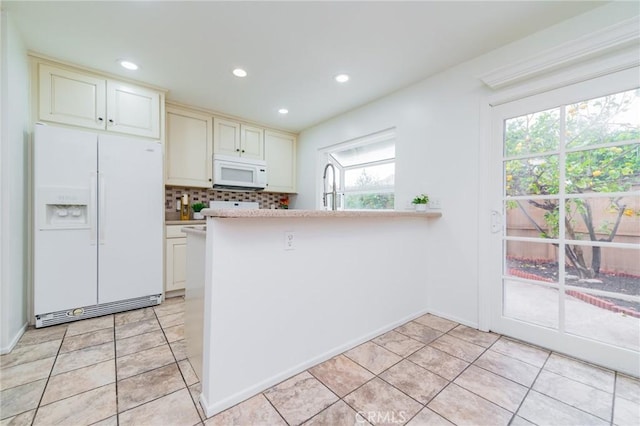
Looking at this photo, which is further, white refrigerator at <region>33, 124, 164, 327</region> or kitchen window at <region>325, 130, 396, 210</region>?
kitchen window at <region>325, 130, 396, 210</region>

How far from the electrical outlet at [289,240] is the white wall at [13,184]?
2.01m

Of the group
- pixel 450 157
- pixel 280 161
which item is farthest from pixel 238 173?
pixel 450 157

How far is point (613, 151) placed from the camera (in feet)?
5.57

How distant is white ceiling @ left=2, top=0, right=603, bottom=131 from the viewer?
5.76ft

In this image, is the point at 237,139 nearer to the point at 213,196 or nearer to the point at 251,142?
the point at 251,142

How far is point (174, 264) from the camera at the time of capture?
9.94 feet

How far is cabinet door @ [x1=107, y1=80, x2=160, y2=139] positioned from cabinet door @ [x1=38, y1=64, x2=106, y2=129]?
0.23 feet

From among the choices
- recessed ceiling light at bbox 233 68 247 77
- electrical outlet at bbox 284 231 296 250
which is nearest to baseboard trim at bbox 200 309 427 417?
electrical outlet at bbox 284 231 296 250

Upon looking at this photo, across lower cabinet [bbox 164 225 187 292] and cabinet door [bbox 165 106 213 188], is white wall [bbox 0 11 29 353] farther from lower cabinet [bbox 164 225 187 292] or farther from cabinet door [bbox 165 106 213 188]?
cabinet door [bbox 165 106 213 188]

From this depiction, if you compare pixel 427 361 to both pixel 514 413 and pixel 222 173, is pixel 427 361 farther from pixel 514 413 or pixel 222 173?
pixel 222 173

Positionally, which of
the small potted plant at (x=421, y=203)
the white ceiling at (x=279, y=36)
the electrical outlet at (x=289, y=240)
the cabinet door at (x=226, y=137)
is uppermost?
the white ceiling at (x=279, y=36)

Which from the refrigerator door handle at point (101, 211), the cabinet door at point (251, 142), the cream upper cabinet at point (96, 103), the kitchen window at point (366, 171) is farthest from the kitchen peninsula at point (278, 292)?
the cabinet door at point (251, 142)

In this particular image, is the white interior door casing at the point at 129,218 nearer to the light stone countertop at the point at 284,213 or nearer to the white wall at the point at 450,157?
the light stone countertop at the point at 284,213

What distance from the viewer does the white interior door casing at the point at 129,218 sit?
247cm
